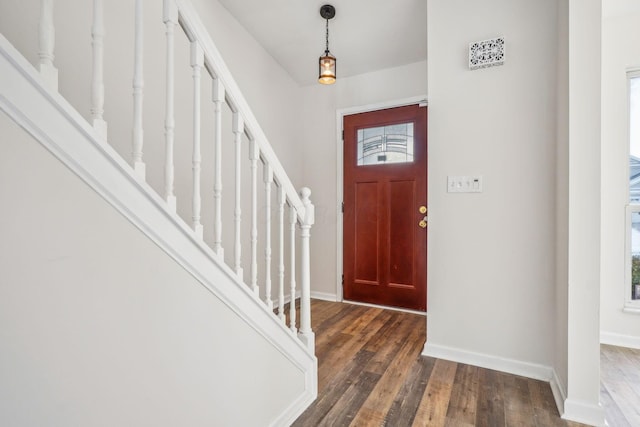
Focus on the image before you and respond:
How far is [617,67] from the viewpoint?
2229 mm

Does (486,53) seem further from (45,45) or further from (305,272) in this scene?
(45,45)

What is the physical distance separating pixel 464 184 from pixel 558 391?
1.22m

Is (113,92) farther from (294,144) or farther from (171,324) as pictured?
(294,144)

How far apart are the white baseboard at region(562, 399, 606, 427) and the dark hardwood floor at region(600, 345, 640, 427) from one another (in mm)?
69

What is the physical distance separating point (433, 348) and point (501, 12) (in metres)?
2.20

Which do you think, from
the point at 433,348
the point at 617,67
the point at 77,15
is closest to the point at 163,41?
the point at 77,15

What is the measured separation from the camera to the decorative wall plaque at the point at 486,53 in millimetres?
1894

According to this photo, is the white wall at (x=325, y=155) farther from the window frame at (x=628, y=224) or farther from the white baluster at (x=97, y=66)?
the white baluster at (x=97, y=66)

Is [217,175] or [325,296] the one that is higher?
[217,175]

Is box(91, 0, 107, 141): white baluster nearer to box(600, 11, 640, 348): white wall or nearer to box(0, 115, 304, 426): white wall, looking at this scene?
box(0, 115, 304, 426): white wall

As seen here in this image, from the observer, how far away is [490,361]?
195 cm

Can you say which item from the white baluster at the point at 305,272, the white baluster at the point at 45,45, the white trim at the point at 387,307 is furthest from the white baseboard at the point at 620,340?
the white baluster at the point at 45,45

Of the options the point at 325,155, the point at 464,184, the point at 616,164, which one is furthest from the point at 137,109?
the point at 616,164

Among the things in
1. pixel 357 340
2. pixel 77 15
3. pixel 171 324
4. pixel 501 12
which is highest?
pixel 501 12
